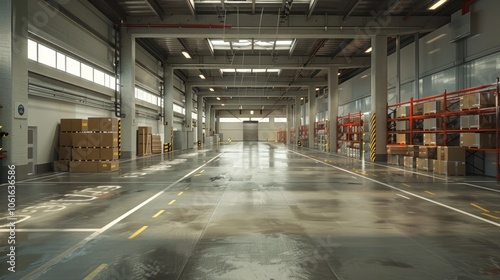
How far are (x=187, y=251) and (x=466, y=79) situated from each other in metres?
18.9

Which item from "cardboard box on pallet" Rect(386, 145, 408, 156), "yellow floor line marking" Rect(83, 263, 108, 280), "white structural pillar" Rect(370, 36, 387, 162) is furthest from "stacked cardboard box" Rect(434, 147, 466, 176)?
"yellow floor line marking" Rect(83, 263, 108, 280)

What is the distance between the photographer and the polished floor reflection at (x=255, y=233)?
486 centimetres

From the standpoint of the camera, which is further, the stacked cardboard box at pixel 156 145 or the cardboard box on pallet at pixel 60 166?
the stacked cardboard box at pixel 156 145

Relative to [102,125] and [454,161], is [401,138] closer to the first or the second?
[454,161]

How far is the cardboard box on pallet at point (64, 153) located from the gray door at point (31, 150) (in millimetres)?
1551

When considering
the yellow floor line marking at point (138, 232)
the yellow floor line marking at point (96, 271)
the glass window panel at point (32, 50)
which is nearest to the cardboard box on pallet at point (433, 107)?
the yellow floor line marking at point (138, 232)

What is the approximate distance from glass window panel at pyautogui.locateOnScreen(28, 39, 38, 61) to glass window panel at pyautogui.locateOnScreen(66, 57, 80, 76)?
281 centimetres

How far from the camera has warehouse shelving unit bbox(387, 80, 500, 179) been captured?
50.3ft

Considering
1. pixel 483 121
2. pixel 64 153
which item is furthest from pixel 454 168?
pixel 64 153

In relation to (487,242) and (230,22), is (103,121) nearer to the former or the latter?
(230,22)

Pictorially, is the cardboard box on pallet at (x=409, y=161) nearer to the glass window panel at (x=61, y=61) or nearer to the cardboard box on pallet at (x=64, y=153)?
the cardboard box on pallet at (x=64, y=153)

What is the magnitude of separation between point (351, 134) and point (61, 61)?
24793 millimetres

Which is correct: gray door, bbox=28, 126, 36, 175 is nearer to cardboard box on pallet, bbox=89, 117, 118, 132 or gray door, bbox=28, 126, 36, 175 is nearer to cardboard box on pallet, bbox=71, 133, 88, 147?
cardboard box on pallet, bbox=71, 133, 88, 147

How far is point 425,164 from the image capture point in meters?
18.5
